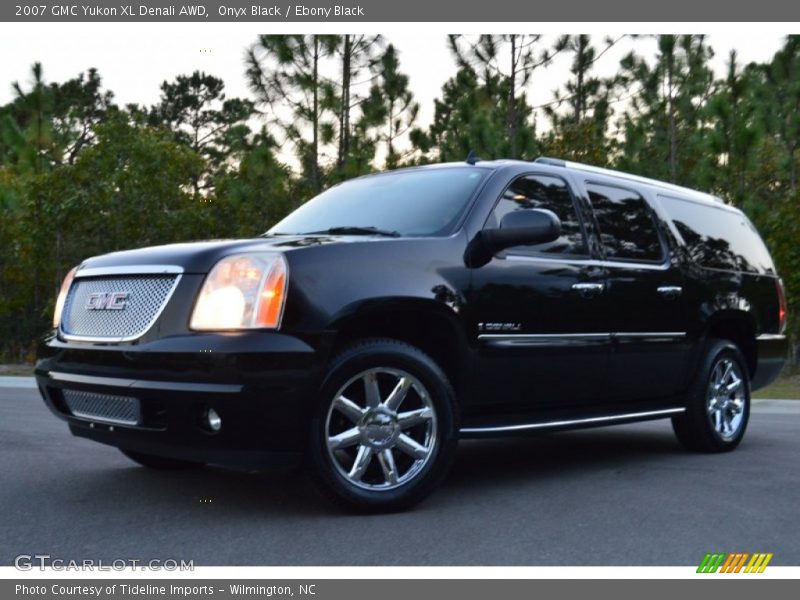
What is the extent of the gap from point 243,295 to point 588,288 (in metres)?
2.27

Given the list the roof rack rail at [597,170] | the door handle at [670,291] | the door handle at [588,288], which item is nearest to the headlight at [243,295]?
the door handle at [588,288]

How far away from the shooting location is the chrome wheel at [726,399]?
719 cm

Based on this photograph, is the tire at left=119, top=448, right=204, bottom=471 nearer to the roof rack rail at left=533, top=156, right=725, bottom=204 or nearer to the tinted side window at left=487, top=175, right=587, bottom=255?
the tinted side window at left=487, top=175, right=587, bottom=255

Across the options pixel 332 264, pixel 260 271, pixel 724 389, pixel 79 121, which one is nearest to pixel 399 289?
pixel 332 264

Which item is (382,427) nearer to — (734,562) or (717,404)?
(734,562)

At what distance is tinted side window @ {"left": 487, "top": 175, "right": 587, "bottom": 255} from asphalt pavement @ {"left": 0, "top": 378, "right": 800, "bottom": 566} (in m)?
1.35

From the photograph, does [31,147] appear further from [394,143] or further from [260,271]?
[260,271]

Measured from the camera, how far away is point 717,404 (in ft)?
23.9

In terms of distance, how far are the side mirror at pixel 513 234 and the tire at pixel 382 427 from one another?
Answer: 68cm

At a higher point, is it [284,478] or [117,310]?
[117,310]

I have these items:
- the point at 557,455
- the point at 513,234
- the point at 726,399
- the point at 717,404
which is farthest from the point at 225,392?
the point at 726,399

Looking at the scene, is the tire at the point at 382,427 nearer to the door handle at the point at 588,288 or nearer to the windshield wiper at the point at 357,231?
the windshield wiper at the point at 357,231

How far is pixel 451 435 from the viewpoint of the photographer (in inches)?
199

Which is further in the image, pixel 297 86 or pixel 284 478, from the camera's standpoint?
pixel 297 86
